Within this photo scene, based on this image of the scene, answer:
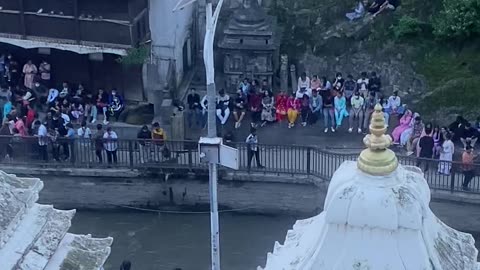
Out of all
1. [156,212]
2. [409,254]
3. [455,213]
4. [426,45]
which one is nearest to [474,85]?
[426,45]

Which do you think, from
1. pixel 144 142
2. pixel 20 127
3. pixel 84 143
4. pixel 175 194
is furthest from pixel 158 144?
pixel 20 127

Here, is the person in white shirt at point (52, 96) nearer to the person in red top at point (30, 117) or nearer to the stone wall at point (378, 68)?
the person in red top at point (30, 117)

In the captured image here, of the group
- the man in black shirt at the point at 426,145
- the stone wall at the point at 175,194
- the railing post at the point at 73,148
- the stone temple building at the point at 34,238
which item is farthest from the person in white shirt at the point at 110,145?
the stone temple building at the point at 34,238

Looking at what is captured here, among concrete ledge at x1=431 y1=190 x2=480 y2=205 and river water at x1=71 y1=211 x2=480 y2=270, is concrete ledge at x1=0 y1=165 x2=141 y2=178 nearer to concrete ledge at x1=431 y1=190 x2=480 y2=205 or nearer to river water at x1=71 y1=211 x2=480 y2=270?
river water at x1=71 y1=211 x2=480 y2=270

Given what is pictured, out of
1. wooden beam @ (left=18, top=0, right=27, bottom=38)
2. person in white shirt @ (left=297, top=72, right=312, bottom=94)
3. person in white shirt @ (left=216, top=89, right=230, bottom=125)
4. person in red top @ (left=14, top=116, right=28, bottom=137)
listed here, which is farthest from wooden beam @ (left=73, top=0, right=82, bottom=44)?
person in white shirt @ (left=297, top=72, right=312, bottom=94)

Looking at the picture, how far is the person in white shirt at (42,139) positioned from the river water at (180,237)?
1.71 metres

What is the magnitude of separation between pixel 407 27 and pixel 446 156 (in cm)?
586

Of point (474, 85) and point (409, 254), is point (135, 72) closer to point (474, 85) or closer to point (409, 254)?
point (474, 85)

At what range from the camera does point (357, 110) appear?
24.8m

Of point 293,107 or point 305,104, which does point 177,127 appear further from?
point 305,104

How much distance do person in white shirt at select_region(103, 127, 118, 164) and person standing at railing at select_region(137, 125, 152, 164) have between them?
0.57 meters

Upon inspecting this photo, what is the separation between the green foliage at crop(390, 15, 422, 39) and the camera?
1069 inches

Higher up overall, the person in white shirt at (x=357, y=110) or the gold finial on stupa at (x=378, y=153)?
the gold finial on stupa at (x=378, y=153)

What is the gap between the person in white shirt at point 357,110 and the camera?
2458 cm
